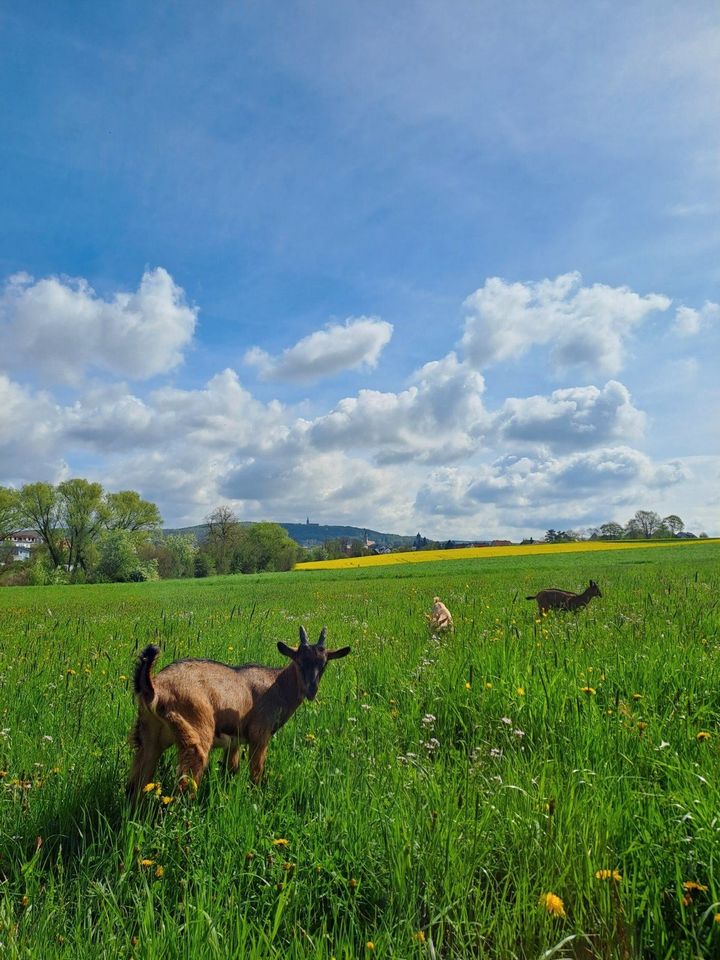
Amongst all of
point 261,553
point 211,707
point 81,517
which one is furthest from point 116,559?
point 211,707

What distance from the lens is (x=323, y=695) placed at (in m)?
6.27

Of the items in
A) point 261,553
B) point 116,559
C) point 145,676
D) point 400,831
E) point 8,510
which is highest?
point 8,510

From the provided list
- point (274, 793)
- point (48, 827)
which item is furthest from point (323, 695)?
point (48, 827)

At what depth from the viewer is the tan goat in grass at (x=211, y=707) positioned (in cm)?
386

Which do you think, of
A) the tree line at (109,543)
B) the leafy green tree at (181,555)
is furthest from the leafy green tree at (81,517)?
the leafy green tree at (181,555)

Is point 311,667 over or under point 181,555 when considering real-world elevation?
over

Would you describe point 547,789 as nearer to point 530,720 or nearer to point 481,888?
point 481,888

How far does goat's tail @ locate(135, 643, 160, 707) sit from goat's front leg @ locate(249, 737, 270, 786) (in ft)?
3.45

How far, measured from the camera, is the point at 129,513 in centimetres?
10194

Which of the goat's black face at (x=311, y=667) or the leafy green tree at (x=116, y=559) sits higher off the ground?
the goat's black face at (x=311, y=667)

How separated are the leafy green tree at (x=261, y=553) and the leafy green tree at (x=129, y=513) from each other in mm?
16293

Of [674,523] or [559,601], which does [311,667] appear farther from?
[674,523]

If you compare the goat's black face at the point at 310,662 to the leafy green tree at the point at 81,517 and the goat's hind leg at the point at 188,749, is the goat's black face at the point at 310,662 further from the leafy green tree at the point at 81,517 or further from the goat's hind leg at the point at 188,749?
the leafy green tree at the point at 81,517

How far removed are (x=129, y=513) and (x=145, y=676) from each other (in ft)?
348
